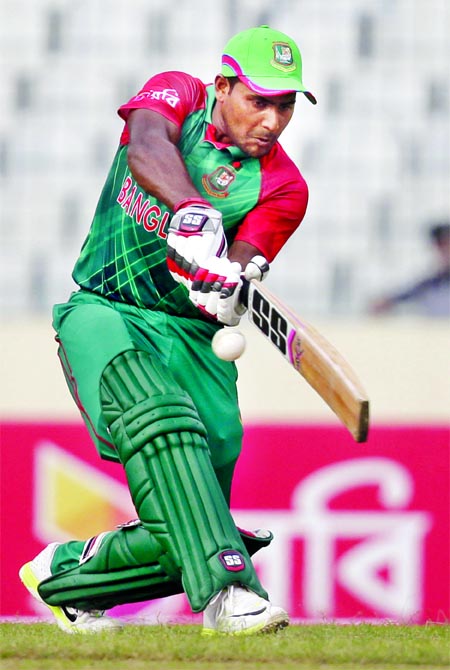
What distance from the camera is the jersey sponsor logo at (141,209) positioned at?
360 cm

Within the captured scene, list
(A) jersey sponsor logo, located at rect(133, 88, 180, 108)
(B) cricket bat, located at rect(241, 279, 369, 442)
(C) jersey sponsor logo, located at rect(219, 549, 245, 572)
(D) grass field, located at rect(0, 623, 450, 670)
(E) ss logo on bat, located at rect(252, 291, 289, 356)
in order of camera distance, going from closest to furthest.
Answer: (D) grass field, located at rect(0, 623, 450, 670), (B) cricket bat, located at rect(241, 279, 369, 442), (C) jersey sponsor logo, located at rect(219, 549, 245, 572), (E) ss logo on bat, located at rect(252, 291, 289, 356), (A) jersey sponsor logo, located at rect(133, 88, 180, 108)

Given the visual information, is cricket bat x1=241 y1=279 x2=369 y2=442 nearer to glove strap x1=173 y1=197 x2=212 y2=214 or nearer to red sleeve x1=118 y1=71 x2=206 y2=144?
glove strap x1=173 y1=197 x2=212 y2=214

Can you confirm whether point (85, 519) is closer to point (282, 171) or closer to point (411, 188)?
point (282, 171)

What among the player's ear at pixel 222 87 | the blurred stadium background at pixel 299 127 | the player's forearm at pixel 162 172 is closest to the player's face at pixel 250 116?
the player's ear at pixel 222 87

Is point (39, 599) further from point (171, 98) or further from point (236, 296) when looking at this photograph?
point (171, 98)

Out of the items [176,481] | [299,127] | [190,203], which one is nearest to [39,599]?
[176,481]

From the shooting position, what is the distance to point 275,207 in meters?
3.71

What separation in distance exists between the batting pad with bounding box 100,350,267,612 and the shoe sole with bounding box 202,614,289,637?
0.08 metres

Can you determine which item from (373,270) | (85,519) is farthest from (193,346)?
(373,270)

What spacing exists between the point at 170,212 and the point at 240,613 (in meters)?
1.07

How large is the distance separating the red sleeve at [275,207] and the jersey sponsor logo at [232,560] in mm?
842

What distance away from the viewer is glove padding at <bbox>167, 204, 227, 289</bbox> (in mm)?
3260

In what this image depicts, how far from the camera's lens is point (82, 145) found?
8945 mm

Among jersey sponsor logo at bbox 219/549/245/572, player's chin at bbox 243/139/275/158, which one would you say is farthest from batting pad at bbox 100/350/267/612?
player's chin at bbox 243/139/275/158
